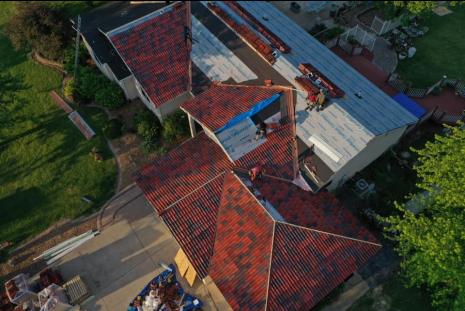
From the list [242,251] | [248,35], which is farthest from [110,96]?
[242,251]

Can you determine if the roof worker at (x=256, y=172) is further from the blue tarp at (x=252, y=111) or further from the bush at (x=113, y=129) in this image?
the bush at (x=113, y=129)

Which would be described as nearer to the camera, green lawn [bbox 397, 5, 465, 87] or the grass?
the grass

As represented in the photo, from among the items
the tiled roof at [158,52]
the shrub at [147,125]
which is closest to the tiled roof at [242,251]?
the shrub at [147,125]

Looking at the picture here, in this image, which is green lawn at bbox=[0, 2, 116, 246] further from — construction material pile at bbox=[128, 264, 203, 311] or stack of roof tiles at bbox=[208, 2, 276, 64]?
stack of roof tiles at bbox=[208, 2, 276, 64]

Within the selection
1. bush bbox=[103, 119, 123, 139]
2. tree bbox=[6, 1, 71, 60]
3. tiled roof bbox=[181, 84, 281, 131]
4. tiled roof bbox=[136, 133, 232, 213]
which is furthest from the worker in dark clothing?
tree bbox=[6, 1, 71, 60]

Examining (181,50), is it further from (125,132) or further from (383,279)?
(383,279)

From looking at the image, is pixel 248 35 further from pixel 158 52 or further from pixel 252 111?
pixel 158 52

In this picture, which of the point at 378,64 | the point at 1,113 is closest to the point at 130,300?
the point at 1,113
